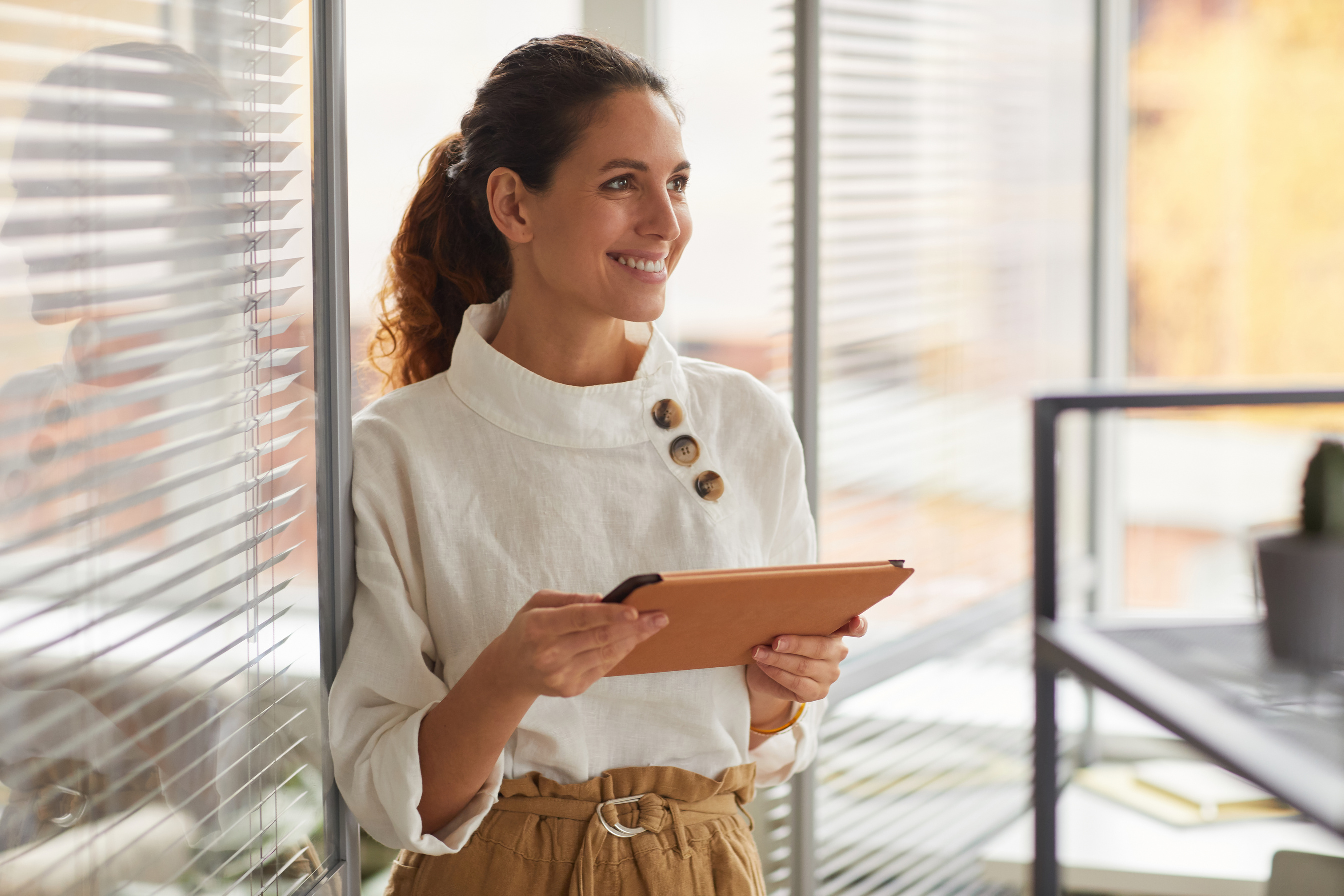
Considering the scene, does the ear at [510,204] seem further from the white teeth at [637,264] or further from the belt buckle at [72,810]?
the belt buckle at [72,810]

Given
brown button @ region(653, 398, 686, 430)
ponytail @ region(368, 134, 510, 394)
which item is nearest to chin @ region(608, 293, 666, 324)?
brown button @ region(653, 398, 686, 430)

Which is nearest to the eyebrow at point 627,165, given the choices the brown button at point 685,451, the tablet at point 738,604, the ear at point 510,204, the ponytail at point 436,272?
the ear at point 510,204

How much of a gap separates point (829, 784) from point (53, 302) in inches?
67.4

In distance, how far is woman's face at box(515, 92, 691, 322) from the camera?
1.27 metres

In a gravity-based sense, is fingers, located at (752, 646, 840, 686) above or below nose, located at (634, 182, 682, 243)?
below

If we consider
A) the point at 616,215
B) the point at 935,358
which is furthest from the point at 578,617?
the point at 935,358

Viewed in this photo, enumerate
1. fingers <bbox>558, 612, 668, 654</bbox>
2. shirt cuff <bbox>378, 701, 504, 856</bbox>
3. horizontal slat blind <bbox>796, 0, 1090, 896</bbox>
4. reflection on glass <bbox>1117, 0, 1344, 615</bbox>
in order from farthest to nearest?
reflection on glass <bbox>1117, 0, 1344, 615</bbox>, horizontal slat blind <bbox>796, 0, 1090, 896</bbox>, shirt cuff <bbox>378, 701, 504, 856</bbox>, fingers <bbox>558, 612, 668, 654</bbox>

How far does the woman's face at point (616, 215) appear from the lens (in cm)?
127

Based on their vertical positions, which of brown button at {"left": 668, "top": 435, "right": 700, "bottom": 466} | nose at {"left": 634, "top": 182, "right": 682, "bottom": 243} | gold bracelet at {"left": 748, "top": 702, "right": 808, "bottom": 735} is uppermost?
nose at {"left": 634, "top": 182, "right": 682, "bottom": 243}

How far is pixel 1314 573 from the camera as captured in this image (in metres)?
0.88

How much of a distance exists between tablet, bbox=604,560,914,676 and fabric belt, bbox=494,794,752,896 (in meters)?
0.18

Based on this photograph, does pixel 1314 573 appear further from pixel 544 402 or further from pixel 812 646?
pixel 544 402

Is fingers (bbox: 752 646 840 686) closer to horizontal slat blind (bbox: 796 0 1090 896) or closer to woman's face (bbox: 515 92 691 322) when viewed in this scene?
woman's face (bbox: 515 92 691 322)

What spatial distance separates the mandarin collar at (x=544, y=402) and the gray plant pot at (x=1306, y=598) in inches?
26.4
